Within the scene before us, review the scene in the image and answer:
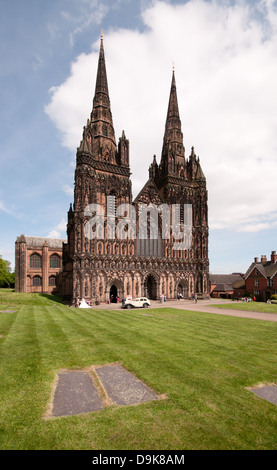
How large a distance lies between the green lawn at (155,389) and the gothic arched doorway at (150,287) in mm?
30502

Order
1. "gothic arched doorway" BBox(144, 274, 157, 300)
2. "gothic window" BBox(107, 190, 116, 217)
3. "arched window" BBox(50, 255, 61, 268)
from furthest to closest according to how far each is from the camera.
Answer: "arched window" BBox(50, 255, 61, 268)
"gothic arched doorway" BBox(144, 274, 157, 300)
"gothic window" BBox(107, 190, 116, 217)

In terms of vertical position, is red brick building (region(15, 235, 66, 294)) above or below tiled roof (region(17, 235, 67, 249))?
below

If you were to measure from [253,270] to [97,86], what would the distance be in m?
47.6

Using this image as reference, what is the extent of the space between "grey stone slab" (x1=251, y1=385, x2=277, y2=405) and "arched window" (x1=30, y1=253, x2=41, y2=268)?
60.8 metres

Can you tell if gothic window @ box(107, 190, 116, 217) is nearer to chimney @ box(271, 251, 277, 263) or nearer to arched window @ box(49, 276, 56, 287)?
arched window @ box(49, 276, 56, 287)

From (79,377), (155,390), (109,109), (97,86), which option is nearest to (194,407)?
(155,390)

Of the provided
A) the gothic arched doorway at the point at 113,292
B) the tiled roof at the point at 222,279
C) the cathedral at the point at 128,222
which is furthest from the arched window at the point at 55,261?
the tiled roof at the point at 222,279

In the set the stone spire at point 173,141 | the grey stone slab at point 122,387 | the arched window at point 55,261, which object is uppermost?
the stone spire at point 173,141

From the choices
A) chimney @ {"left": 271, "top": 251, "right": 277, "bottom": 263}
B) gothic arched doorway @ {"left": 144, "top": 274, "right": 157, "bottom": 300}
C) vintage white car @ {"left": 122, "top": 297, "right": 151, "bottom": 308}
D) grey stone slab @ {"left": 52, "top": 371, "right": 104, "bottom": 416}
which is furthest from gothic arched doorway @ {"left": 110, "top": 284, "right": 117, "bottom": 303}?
chimney @ {"left": 271, "top": 251, "right": 277, "bottom": 263}

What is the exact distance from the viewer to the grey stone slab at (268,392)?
589cm

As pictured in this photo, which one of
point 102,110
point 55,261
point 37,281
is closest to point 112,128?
point 102,110

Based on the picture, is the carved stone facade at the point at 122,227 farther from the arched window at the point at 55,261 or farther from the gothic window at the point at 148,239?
the arched window at the point at 55,261

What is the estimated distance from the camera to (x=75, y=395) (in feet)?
19.3

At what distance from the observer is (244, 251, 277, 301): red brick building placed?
1919 inches
